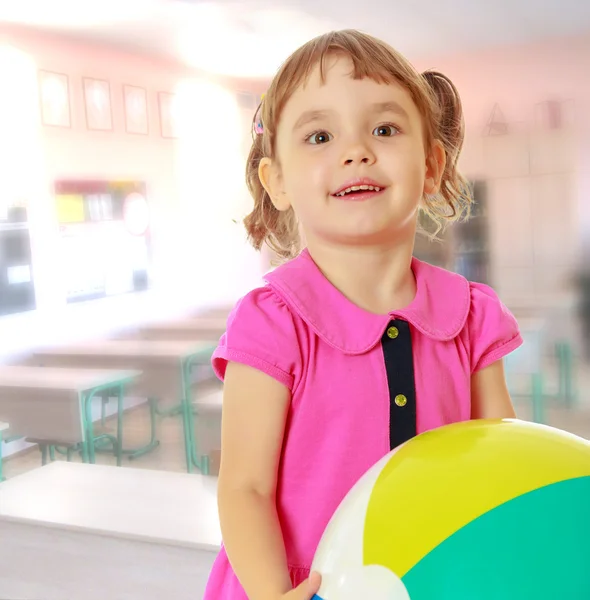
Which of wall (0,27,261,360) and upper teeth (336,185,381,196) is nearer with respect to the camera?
upper teeth (336,185,381,196)

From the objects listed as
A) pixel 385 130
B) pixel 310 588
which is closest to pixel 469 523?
pixel 310 588

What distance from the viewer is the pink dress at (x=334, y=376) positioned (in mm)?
748

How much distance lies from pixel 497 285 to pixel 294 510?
36.3 inches

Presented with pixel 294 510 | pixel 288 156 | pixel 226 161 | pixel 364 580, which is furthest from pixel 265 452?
pixel 226 161

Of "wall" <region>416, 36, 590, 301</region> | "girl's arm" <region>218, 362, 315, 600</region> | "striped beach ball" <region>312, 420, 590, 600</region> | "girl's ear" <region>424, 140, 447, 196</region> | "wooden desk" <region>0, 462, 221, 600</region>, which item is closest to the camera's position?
"striped beach ball" <region>312, 420, 590, 600</region>

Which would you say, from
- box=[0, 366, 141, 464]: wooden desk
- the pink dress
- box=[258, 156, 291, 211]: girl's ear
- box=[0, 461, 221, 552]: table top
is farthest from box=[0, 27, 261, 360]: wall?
the pink dress

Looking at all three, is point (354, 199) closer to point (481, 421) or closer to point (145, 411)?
point (481, 421)

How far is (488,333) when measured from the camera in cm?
81

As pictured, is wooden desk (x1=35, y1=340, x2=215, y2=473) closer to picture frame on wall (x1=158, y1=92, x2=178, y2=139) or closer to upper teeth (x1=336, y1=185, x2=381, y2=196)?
picture frame on wall (x1=158, y1=92, x2=178, y2=139)

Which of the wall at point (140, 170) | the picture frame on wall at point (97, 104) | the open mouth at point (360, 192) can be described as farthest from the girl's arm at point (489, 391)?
the picture frame on wall at point (97, 104)

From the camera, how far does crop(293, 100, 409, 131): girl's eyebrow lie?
0.75 m

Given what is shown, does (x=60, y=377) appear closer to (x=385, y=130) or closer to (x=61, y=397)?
(x=61, y=397)

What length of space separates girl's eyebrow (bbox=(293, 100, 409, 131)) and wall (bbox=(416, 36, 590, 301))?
2.62ft

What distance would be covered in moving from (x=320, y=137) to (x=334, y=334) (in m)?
0.19
